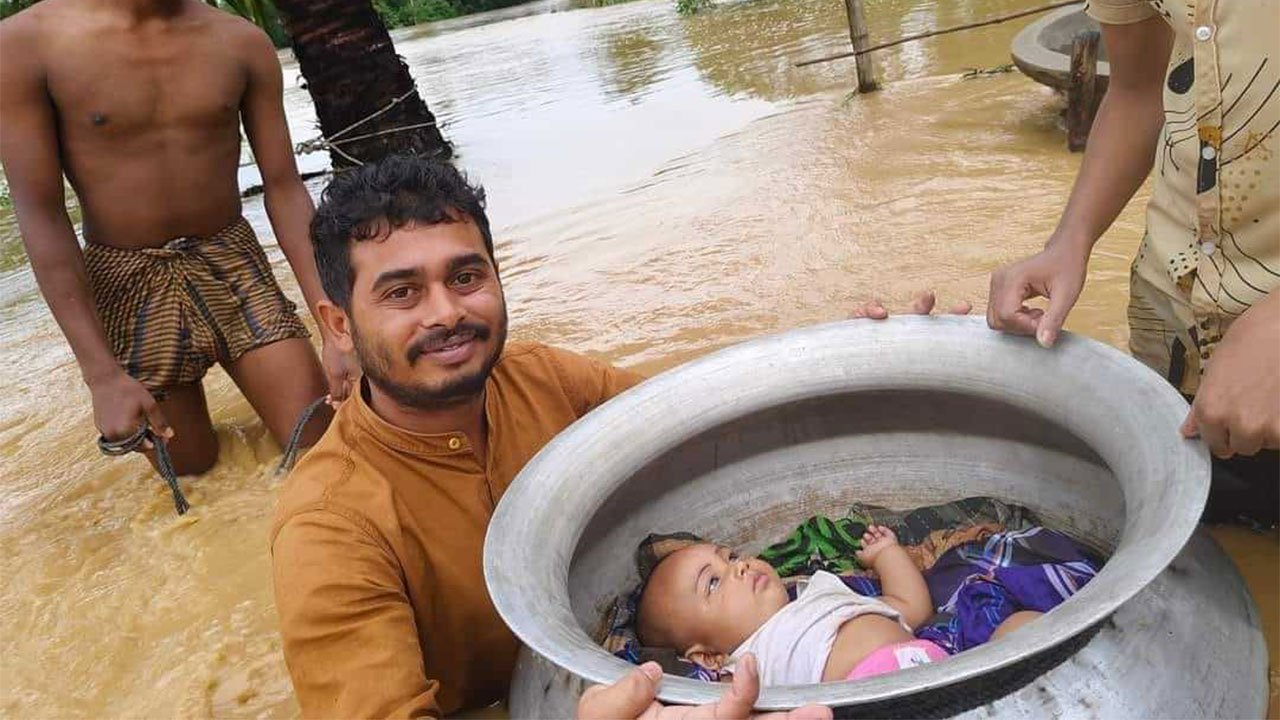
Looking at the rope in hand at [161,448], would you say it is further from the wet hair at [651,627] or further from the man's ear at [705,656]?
the man's ear at [705,656]

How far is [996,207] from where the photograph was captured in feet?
13.9

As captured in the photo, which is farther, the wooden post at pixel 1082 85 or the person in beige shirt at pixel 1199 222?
the wooden post at pixel 1082 85

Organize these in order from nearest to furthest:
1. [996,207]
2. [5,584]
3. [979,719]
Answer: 1. [979,719]
2. [5,584]
3. [996,207]

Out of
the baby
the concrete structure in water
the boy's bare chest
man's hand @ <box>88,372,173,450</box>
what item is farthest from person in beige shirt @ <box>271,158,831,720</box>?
the boy's bare chest

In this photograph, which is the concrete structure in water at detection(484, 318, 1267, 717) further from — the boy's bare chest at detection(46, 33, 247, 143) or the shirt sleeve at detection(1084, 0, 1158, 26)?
the boy's bare chest at detection(46, 33, 247, 143)

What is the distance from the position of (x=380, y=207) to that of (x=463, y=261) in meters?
0.17

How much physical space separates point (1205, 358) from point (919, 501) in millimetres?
669

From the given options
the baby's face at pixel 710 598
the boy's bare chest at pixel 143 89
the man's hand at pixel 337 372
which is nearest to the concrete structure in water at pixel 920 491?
the baby's face at pixel 710 598

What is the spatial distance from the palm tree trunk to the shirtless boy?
6.87ft

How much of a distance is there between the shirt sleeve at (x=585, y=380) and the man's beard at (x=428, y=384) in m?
0.39

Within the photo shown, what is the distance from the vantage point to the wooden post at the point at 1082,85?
4.42 meters

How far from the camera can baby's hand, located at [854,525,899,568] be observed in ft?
6.45

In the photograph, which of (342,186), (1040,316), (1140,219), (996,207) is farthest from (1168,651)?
(996,207)

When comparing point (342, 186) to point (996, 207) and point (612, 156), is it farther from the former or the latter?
point (612, 156)
